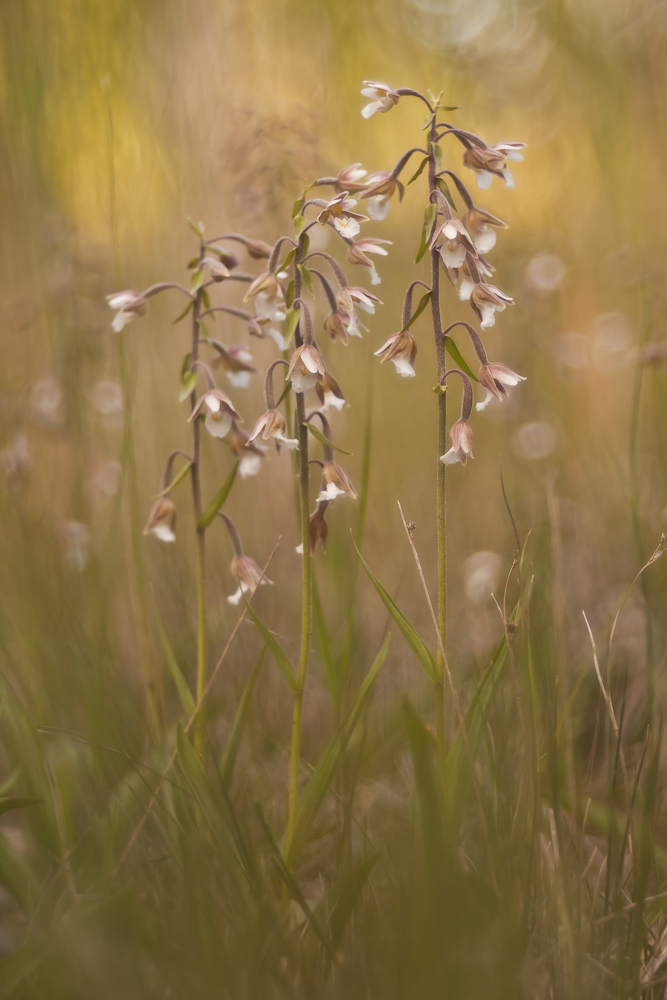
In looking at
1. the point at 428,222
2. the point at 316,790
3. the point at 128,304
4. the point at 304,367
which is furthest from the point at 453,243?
the point at 316,790

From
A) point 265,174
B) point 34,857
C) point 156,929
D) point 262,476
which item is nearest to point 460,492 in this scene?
point 262,476

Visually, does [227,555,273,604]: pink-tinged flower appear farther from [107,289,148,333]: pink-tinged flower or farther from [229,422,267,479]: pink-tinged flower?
[107,289,148,333]: pink-tinged flower

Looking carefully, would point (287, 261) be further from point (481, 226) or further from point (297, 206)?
point (481, 226)

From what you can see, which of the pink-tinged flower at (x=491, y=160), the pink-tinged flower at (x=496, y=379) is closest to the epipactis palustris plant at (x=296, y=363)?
the pink-tinged flower at (x=491, y=160)

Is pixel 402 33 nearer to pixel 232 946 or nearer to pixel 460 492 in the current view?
pixel 460 492

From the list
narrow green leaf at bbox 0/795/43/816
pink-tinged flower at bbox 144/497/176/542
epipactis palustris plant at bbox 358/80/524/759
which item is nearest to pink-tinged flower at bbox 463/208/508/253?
epipactis palustris plant at bbox 358/80/524/759

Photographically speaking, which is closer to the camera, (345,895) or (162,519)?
(345,895)

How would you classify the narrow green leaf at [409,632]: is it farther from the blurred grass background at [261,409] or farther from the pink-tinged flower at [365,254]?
the pink-tinged flower at [365,254]
